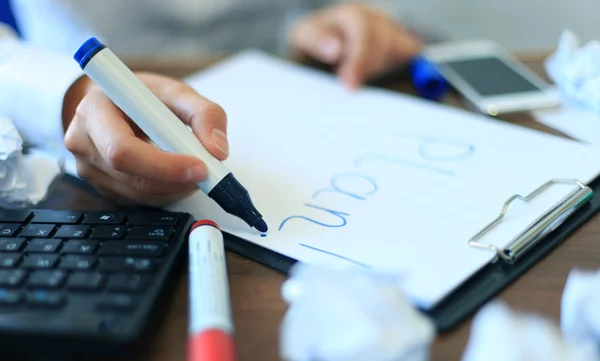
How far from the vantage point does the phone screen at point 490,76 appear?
516 mm

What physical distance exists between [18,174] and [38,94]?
77mm

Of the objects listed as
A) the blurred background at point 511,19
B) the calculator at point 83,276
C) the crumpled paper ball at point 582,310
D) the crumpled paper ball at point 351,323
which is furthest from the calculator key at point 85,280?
the blurred background at point 511,19

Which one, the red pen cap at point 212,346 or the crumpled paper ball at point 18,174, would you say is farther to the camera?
the crumpled paper ball at point 18,174

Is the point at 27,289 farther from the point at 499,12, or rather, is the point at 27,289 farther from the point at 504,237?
the point at 499,12

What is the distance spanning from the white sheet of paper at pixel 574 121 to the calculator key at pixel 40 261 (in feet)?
1.20

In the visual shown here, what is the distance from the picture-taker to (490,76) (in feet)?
1.78

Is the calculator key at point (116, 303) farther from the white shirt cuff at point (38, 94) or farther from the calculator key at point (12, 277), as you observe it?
the white shirt cuff at point (38, 94)

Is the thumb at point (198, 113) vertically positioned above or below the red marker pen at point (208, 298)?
above

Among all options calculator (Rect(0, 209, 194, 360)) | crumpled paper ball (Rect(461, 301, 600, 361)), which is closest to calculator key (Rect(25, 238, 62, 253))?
calculator (Rect(0, 209, 194, 360))

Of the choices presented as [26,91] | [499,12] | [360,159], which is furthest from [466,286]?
[499,12]

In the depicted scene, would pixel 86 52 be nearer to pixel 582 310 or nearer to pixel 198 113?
pixel 198 113

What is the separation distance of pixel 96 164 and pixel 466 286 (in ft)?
0.77

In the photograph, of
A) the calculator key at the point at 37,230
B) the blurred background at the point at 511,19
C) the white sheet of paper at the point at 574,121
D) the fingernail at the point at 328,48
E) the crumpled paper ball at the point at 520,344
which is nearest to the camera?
the crumpled paper ball at the point at 520,344

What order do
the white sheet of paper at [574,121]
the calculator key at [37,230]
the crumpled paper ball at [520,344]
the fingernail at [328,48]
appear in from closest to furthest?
the crumpled paper ball at [520,344] → the calculator key at [37,230] → the white sheet of paper at [574,121] → the fingernail at [328,48]
